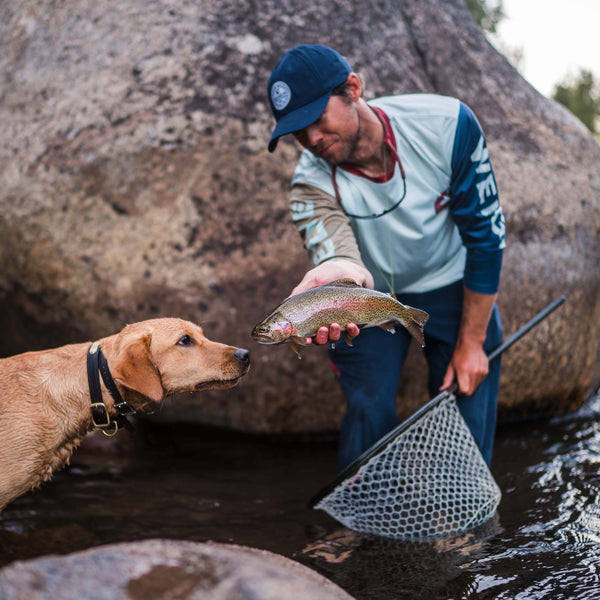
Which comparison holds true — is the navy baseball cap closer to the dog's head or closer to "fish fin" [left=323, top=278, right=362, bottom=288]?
"fish fin" [left=323, top=278, right=362, bottom=288]

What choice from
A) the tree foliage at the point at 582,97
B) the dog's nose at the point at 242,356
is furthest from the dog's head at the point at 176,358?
the tree foliage at the point at 582,97

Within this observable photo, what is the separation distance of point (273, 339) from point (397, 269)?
1.18m

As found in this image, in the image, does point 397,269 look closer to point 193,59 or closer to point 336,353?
point 336,353

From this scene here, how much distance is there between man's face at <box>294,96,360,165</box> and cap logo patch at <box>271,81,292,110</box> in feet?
0.59

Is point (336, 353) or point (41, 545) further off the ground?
point (336, 353)

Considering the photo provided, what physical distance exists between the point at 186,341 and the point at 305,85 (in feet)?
5.33

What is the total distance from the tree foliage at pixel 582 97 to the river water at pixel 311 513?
18856mm

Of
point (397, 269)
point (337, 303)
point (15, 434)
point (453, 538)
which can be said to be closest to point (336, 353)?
point (397, 269)

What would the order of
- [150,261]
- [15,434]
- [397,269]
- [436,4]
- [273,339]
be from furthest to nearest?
[436,4], [150,261], [397,269], [15,434], [273,339]

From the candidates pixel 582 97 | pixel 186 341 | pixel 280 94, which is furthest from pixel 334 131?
pixel 582 97

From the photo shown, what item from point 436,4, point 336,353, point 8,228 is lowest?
point 336,353

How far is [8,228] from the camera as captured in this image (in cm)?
546

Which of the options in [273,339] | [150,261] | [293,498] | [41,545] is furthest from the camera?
[150,261]

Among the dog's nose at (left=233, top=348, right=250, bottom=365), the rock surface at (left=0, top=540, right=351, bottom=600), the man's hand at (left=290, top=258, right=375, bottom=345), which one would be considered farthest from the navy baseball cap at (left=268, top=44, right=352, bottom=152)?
the rock surface at (left=0, top=540, right=351, bottom=600)
